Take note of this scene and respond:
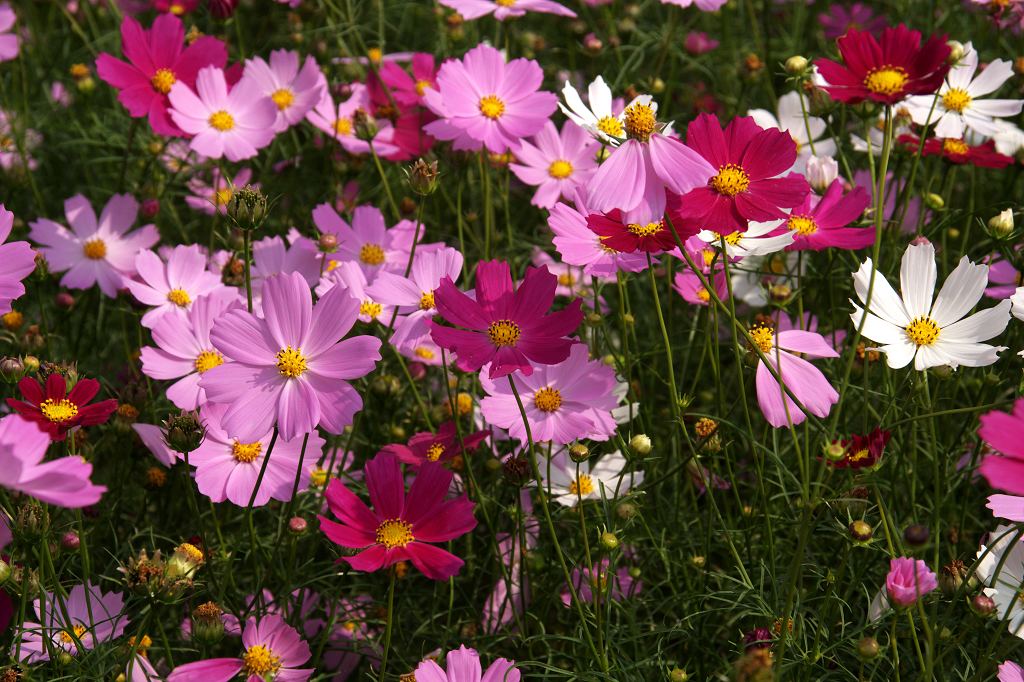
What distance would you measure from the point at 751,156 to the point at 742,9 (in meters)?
1.35

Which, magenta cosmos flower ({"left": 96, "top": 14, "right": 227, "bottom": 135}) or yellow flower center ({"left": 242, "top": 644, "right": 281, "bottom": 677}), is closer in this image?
yellow flower center ({"left": 242, "top": 644, "right": 281, "bottom": 677})

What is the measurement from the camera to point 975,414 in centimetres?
128

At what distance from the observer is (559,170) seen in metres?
1.50

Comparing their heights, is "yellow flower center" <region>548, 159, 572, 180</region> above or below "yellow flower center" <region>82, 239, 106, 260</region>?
above

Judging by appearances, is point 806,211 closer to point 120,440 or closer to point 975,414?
point 975,414

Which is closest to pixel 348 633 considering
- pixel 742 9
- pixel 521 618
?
pixel 521 618

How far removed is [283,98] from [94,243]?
39 centimetres

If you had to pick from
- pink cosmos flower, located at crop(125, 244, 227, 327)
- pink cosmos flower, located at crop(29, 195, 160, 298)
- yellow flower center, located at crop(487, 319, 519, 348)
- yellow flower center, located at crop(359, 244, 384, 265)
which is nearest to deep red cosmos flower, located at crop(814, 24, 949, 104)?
yellow flower center, located at crop(487, 319, 519, 348)

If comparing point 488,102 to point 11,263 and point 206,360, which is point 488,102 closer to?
point 206,360

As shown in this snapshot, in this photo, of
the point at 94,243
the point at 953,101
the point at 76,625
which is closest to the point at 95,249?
the point at 94,243

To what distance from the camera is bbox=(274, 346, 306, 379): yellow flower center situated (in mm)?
1021

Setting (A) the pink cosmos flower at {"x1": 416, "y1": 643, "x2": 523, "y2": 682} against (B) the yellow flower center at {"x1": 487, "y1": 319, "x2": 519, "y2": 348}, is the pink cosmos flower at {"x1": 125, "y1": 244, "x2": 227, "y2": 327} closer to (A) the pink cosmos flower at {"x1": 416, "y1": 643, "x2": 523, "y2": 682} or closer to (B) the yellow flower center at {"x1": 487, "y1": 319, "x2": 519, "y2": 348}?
(B) the yellow flower center at {"x1": 487, "y1": 319, "x2": 519, "y2": 348}

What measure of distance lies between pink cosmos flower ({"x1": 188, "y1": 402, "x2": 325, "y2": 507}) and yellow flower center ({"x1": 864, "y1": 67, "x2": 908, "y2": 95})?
663 mm

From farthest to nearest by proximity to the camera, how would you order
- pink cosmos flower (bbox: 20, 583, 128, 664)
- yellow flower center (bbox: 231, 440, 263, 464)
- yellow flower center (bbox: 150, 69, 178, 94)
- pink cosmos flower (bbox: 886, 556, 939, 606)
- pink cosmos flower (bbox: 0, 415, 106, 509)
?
yellow flower center (bbox: 150, 69, 178, 94), yellow flower center (bbox: 231, 440, 263, 464), pink cosmos flower (bbox: 20, 583, 128, 664), pink cosmos flower (bbox: 886, 556, 939, 606), pink cosmos flower (bbox: 0, 415, 106, 509)
